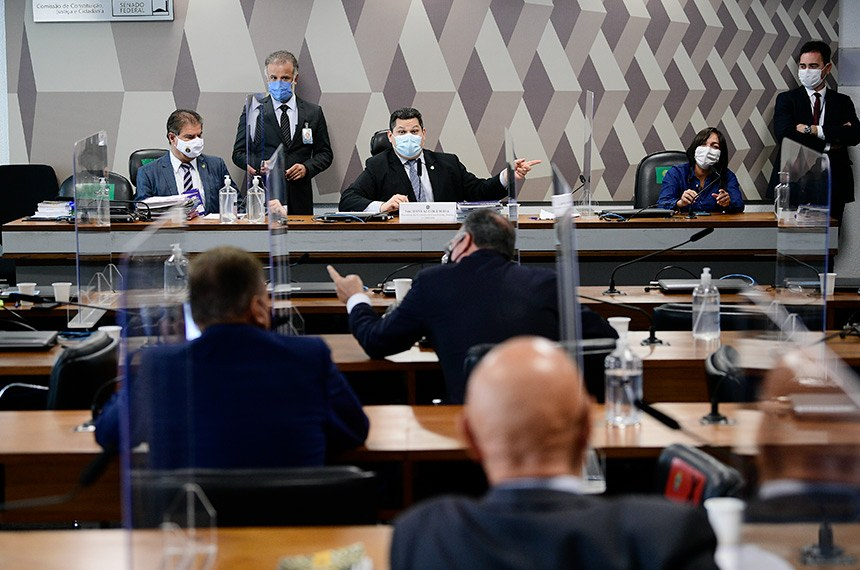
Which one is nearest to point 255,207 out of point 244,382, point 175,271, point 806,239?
point 175,271

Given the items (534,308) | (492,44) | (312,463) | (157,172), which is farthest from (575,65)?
(312,463)

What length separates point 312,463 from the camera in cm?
252

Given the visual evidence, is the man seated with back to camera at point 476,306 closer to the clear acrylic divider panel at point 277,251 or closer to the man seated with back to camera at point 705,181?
the clear acrylic divider panel at point 277,251

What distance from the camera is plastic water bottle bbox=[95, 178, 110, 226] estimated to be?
4973 mm

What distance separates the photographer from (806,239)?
431 centimetres

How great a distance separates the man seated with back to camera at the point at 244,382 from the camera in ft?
7.88

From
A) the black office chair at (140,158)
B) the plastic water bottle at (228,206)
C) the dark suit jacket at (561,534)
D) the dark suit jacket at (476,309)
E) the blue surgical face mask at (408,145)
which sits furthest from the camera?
the black office chair at (140,158)

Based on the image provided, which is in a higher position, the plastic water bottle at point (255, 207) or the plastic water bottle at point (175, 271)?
the plastic water bottle at point (255, 207)

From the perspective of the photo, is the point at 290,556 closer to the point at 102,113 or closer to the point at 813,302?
the point at 813,302

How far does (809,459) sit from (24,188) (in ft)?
23.2

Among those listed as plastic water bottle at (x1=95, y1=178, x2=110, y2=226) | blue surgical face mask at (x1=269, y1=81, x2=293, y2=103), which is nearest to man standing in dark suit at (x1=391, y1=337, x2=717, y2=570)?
plastic water bottle at (x1=95, y1=178, x2=110, y2=226)

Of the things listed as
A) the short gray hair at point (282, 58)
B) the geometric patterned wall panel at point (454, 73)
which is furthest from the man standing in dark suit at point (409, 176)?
the geometric patterned wall panel at point (454, 73)

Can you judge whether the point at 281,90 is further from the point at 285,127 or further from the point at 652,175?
the point at 652,175

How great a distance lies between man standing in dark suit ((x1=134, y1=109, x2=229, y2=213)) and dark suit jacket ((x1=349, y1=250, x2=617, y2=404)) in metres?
3.54
